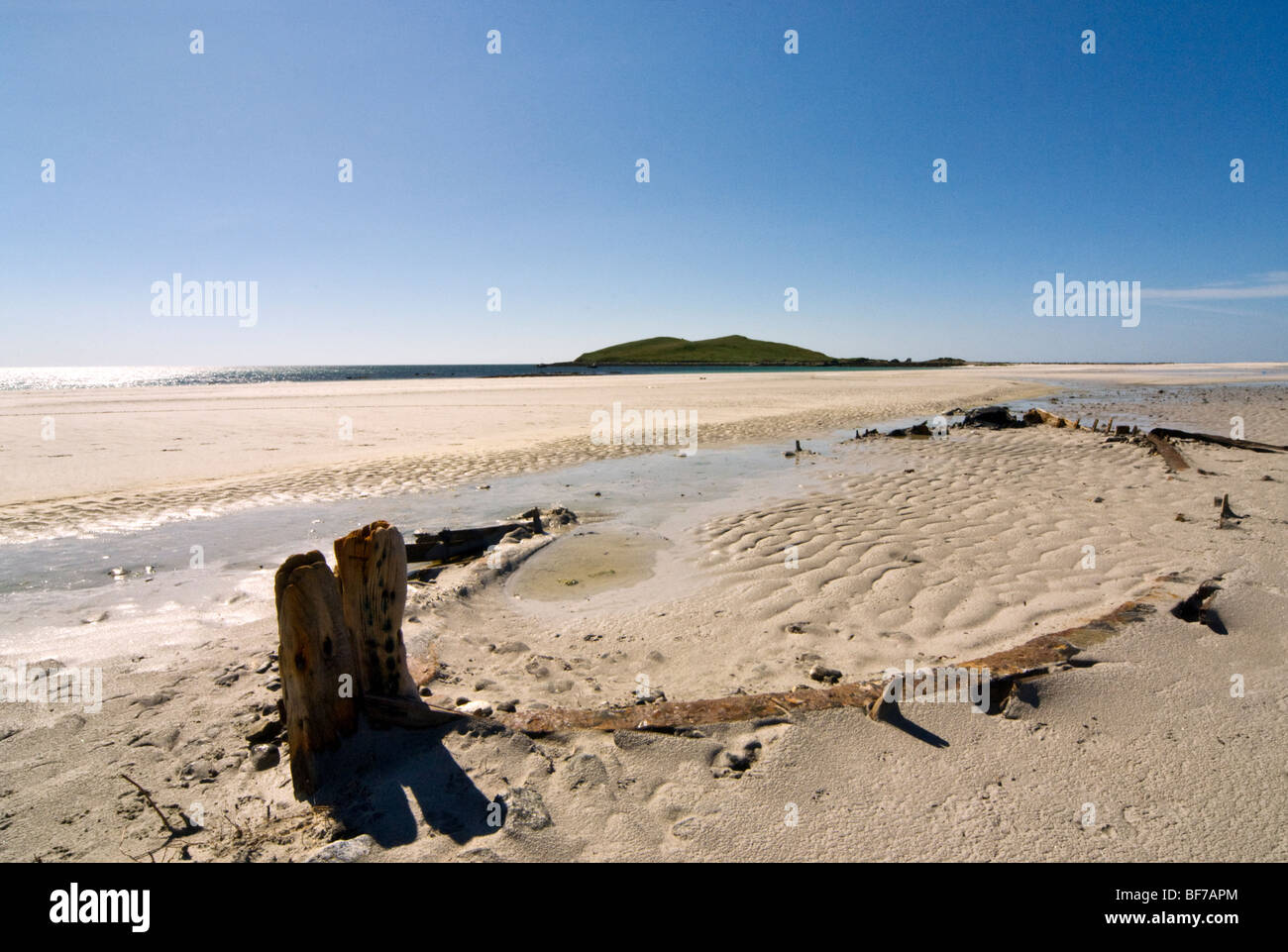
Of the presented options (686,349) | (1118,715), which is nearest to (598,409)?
(1118,715)

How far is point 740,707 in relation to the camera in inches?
123

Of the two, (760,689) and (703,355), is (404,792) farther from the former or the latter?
(703,355)

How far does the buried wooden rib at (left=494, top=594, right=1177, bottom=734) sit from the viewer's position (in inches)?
120

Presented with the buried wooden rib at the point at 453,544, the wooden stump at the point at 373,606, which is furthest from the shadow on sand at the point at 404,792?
the buried wooden rib at the point at 453,544

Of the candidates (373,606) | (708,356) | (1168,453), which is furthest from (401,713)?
(708,356)

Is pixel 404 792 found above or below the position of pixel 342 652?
below

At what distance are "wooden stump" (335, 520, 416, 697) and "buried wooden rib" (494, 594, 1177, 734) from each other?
0.62 m

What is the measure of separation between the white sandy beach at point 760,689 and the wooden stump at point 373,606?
0.33m

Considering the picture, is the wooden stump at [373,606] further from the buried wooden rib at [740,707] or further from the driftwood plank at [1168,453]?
the driftwood plank at [1168,453]

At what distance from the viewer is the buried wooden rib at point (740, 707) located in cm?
305

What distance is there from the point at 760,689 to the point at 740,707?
1.83 ft

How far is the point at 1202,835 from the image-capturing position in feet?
7.34
